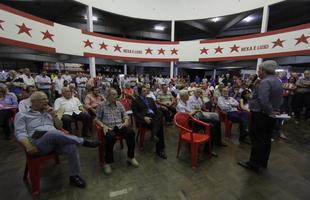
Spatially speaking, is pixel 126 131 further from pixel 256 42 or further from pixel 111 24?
pixel 111 24

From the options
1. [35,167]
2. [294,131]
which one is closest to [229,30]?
[294,131]

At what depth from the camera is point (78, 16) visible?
9312 mm

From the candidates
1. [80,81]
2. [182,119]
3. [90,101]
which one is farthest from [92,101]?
[80,81]

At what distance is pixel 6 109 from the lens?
10.2 ft

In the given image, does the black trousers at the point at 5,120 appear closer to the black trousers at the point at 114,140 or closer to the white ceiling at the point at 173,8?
the black trousers at the point at 114,140

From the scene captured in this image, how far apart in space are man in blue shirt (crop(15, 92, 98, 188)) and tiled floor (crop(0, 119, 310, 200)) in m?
0.27

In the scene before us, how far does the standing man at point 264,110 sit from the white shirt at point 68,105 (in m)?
3.11

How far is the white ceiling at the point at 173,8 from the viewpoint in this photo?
784cm

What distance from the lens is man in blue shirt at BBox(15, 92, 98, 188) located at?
1631mm

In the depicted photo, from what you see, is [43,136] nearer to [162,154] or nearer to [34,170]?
[34,170]

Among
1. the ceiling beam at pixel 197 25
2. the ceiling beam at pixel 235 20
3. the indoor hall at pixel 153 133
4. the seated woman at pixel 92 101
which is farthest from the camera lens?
the ceiling beam at pixel 197 25

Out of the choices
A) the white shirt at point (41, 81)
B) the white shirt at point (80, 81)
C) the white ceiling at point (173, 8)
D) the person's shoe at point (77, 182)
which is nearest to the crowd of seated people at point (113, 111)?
the person's shoe at point (77, 182)

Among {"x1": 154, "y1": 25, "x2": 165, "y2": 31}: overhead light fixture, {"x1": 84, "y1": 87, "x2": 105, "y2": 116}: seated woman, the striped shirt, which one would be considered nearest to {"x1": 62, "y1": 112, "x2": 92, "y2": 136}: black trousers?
{"x1": 84, "y1": 87, "x2": 105, "y2": 116}: seated woman

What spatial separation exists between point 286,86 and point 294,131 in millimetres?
1804
